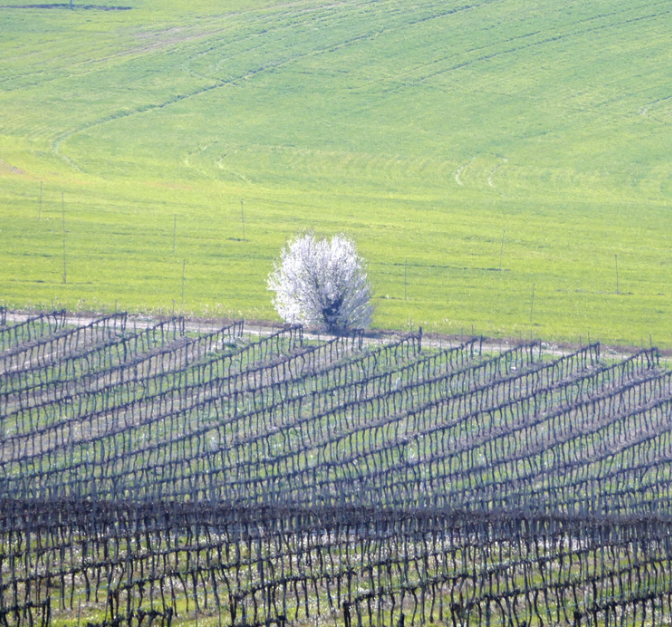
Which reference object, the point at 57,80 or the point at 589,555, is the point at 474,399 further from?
the point at 57,80

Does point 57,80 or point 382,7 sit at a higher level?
point 382,7

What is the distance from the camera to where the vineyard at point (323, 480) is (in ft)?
95.0

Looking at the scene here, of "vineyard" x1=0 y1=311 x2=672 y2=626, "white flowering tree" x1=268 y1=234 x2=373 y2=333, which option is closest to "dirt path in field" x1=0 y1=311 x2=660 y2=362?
"vineyard" x1=0 y1=311 x2=672 y2=626

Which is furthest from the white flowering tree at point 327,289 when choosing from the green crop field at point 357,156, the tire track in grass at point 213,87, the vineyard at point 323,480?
the tire track in grass at point 213,87

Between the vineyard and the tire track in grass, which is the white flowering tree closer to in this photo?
the vineyard

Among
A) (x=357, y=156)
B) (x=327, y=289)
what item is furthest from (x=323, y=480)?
(x=357, y=156)

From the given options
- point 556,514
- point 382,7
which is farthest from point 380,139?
point 556,514

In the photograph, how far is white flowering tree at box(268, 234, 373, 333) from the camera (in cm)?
5219

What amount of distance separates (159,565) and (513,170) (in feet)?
223

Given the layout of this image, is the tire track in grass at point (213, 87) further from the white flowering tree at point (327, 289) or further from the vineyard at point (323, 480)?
the vineyard at point (323, 480)

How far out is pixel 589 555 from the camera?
3225cm

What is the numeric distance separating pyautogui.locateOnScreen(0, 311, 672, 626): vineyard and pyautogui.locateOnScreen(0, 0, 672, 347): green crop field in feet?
32.6

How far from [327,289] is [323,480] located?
53.6ft

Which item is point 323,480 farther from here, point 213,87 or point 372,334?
point 213,87
